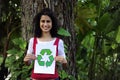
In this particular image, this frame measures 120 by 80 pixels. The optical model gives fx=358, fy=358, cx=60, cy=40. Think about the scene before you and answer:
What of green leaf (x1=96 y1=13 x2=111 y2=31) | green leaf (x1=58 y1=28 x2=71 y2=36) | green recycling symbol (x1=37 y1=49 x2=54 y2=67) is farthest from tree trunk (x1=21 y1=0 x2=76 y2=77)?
green leaf (x1=96 y1=13 x2=111 y2=31)

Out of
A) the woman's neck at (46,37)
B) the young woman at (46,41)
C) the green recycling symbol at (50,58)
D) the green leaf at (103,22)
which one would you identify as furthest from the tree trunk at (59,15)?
the green leaf at (103,22)

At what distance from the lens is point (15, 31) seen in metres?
5.07

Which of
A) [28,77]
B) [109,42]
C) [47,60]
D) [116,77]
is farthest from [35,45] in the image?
[116,77]

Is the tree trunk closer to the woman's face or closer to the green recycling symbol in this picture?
the woman's face

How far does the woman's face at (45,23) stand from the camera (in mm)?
3102

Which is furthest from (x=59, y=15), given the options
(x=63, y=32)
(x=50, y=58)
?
(x=50, y=58)

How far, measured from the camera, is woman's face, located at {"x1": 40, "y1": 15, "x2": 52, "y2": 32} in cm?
310

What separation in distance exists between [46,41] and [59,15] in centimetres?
76

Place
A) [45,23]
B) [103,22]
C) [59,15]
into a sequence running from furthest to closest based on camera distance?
[103,22] < [59,15] < [45,23]

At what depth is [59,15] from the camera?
3.79 meters

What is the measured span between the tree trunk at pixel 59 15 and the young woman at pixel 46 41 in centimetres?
54

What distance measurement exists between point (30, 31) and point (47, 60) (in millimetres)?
857

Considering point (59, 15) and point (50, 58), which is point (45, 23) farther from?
point (59, 15)

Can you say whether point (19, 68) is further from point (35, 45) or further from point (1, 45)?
point (1, 45)
